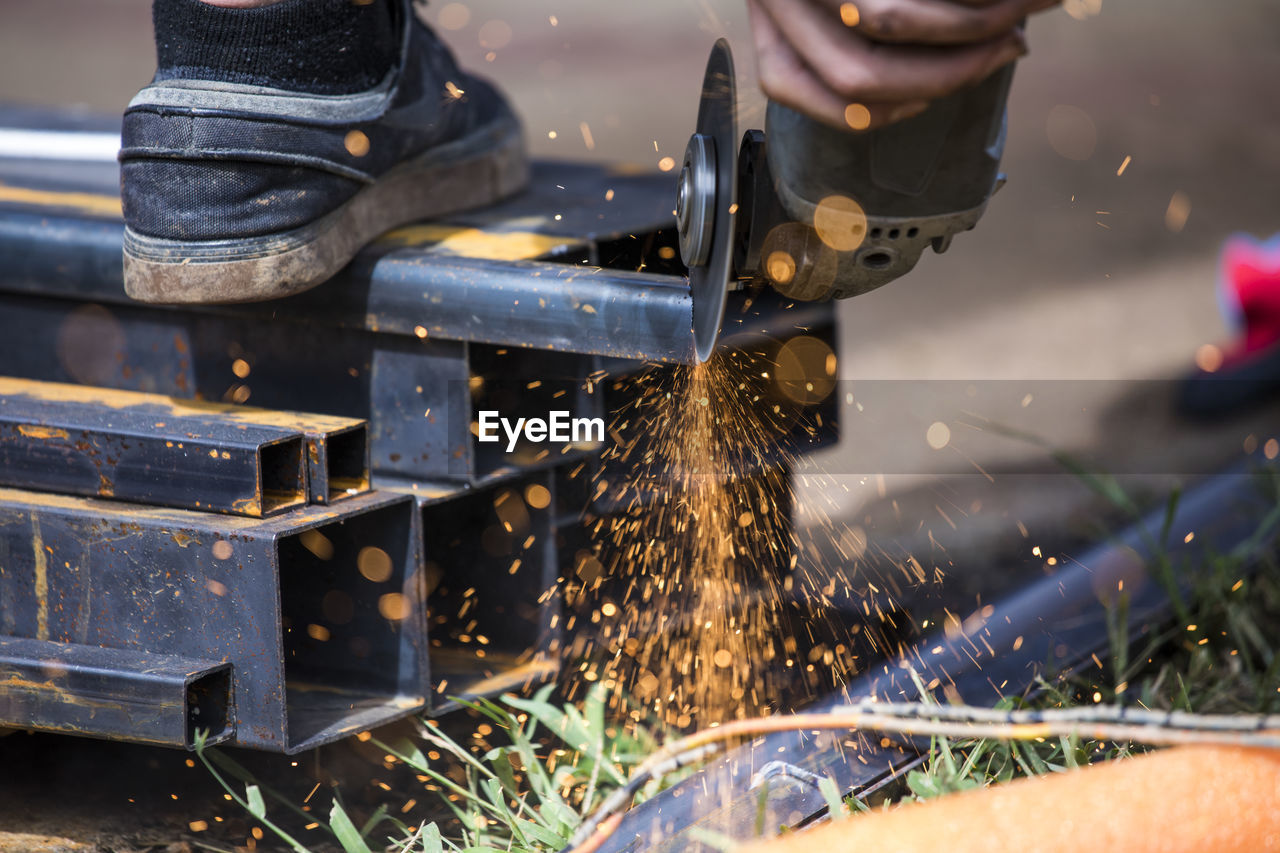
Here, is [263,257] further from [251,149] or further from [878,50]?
[878,50]

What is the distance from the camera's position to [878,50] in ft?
3.28

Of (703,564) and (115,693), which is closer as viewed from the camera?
(115,693)

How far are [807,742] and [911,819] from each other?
41 centimetres

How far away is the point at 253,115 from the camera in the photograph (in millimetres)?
1483

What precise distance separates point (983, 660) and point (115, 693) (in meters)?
1.10

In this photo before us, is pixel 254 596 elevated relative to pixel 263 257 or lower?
lower

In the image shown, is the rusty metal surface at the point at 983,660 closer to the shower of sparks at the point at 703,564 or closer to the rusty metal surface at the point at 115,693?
the shower of sparks at the point at 703,564

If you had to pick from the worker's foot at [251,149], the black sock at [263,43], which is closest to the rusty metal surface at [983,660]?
the worker's foot at [251,149]

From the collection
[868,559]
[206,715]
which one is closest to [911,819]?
[206,715]

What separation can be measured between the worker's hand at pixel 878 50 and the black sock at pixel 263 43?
70 centimetres

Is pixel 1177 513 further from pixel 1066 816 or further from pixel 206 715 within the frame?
pixel 206 715

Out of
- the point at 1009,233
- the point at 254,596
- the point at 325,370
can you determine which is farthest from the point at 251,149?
the point at 1009,233

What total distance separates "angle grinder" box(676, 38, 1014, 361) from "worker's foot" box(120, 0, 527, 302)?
484 mm

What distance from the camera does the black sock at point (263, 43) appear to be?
1.50 m
